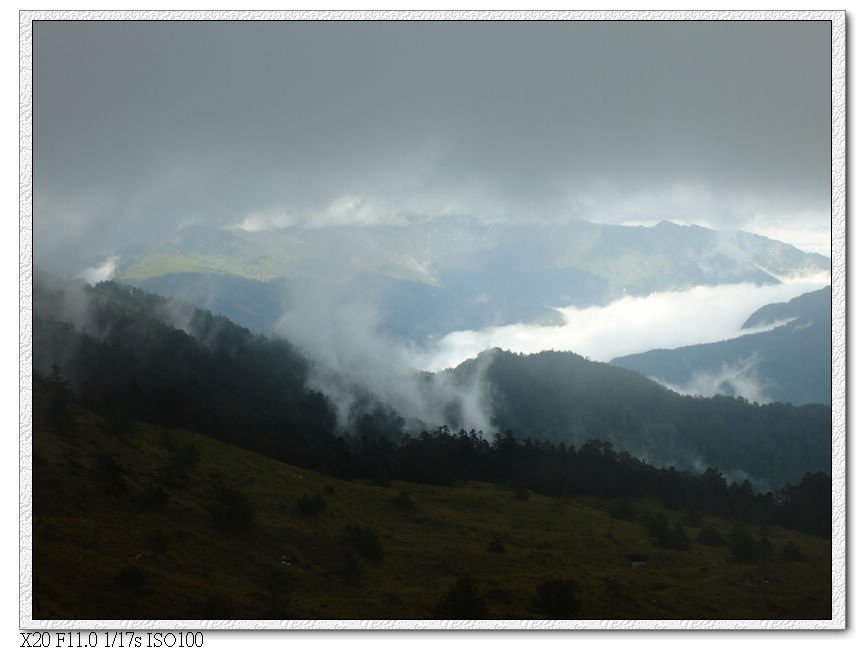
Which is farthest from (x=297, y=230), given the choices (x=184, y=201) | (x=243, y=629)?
(x=243, y=629)

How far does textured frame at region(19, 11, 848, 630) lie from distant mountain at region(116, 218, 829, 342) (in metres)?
3.02

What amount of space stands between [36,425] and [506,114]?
11242 millimetres

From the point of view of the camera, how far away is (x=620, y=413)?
19016 millimetres

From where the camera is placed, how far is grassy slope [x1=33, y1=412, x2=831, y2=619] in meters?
13.3

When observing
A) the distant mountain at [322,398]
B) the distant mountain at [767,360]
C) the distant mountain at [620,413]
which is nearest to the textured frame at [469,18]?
the distant mountain at [767,360]

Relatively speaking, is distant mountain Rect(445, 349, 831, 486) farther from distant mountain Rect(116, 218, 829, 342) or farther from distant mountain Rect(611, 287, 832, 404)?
distant mountain Rect(116, 218, 829, 342)

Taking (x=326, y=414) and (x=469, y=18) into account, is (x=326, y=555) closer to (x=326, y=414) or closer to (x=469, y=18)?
(x=326, y=414)

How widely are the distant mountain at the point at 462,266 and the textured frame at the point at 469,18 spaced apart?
119 inches

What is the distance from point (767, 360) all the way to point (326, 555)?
33.3 feet

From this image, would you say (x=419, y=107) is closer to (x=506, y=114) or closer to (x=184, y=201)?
(x=506, y=114)

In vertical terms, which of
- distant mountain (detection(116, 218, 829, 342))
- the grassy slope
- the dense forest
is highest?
distant mountain (detection(116, 218, 829, 342))

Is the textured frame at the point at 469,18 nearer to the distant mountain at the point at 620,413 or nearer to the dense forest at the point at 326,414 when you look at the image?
the dense forest at the point at 326,414

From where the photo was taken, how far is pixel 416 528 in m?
16.2

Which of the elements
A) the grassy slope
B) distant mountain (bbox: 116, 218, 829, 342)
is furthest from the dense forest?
distant mountain (bbox: 116, 218, 829, 342)
